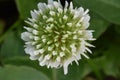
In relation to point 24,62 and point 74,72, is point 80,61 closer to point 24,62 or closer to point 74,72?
point 74,72

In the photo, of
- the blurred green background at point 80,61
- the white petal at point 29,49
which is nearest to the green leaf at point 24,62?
the blurred green background at point 80,61

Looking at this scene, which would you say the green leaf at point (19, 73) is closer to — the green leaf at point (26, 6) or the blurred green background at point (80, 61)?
the blurred green background at point (80, 61)

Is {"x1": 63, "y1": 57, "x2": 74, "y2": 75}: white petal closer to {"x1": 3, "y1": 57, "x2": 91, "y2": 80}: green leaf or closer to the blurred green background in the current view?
the blurred green background

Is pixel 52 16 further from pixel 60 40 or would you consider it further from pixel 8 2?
pixel 8 2

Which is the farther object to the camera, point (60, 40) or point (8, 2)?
point (8, 2)

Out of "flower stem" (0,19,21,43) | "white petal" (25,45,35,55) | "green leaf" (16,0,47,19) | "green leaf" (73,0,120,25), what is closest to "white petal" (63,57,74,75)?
"white petal" (25,45,35,55)

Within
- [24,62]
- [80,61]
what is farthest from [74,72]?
[24,62]

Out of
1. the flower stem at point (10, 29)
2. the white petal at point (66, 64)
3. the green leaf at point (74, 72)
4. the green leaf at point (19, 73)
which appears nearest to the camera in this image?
the white petal at point (66, 64)

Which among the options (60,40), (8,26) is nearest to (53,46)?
(60,40)
